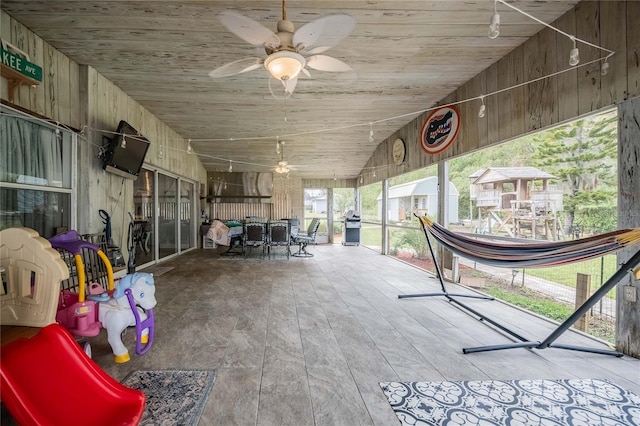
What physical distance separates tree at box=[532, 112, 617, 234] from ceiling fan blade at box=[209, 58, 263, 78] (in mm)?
3039

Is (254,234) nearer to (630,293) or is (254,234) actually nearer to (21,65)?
(21,65)

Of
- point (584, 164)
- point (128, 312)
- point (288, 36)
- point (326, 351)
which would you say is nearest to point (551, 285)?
point (584, 164)

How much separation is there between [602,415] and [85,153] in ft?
17.3

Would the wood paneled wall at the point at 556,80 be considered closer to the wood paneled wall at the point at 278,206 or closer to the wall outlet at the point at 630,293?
the wall outlet at the point at 630,293

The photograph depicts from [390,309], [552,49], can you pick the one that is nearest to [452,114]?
[552,49]

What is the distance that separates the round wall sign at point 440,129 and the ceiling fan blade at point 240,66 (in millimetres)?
3062

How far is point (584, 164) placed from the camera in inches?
117

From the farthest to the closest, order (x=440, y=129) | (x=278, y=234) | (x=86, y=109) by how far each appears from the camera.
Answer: (x=278, y=234) < (x=440, y=129) < (x=86, y=109)

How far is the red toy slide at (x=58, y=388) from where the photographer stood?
3.70ft

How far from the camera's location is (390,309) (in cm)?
298

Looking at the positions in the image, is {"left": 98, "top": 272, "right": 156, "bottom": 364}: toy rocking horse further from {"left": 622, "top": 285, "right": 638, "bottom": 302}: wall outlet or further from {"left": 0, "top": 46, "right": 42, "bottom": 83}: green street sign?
{"left": 622, "top": 285, "right": 638, "bottom": 302}: wall outlet

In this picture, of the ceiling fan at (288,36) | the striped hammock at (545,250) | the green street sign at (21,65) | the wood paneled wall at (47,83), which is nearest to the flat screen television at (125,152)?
the wood paneled wall at (47,83)

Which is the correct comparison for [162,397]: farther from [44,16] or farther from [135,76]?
[135,76]

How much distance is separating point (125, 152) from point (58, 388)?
338 centimetres
